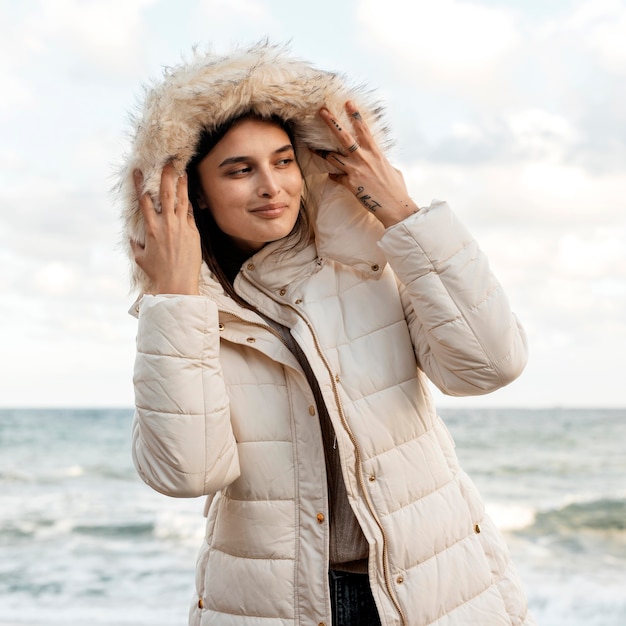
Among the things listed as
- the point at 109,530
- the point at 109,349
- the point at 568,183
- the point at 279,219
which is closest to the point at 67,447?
the point at 109,349

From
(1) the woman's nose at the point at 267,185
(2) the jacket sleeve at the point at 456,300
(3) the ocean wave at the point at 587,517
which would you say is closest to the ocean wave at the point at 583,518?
(3) the ocean wave at the point at 587,517

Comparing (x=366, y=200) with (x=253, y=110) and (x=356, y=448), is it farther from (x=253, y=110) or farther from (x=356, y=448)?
(x=356, y=448)

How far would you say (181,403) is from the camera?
5.38ft

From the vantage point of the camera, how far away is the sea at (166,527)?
6719 mm

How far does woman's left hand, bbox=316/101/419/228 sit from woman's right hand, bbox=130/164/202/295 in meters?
0.37

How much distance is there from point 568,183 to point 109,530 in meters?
12.1

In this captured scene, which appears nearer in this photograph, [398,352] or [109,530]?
[398,352]

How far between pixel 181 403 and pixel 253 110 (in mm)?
719

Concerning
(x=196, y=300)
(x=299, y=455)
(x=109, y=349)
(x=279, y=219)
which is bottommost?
(x=299, y=455)

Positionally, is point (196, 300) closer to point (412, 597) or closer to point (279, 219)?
point (279, 219)

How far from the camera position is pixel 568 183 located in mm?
16969

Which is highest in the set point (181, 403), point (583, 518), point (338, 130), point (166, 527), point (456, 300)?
point (338, 130)

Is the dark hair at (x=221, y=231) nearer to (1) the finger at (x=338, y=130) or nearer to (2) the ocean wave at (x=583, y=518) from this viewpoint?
(1) the finger at (x=338, y=130)

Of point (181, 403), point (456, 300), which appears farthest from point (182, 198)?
point (456, 300)
